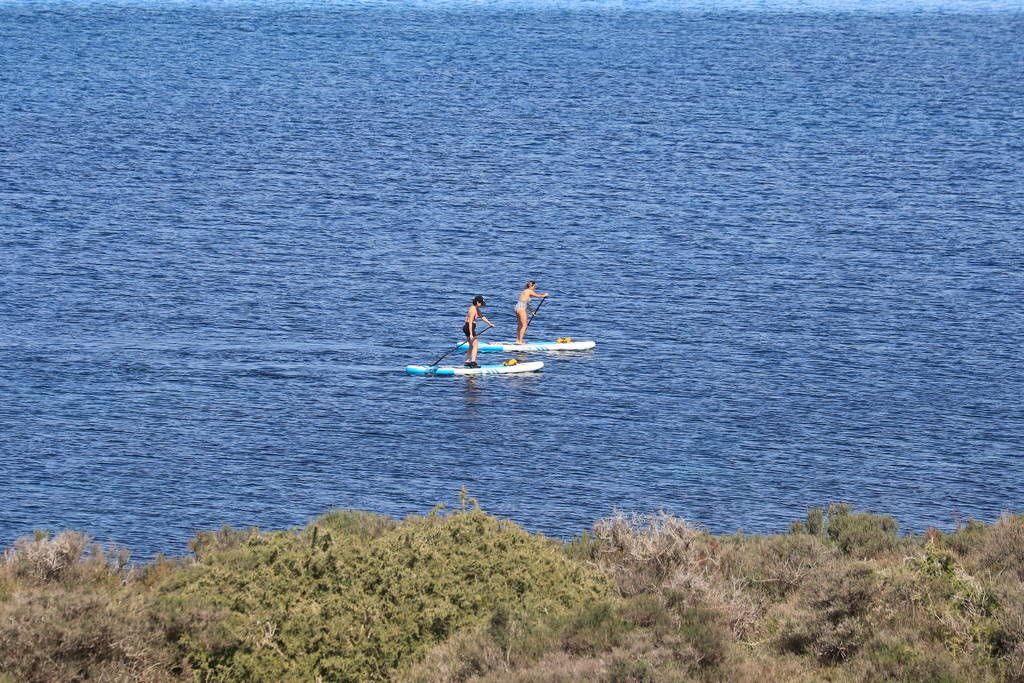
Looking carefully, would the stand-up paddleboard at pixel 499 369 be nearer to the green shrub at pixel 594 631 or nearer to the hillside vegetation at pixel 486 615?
the hillside vegetation at pixel 486 615

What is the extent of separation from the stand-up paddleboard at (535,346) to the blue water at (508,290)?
436mm

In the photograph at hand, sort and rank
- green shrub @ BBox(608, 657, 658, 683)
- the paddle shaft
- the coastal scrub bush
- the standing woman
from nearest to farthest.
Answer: green shrub @ BBox(608, 657, 658, 683)
the coastal scrub bush
the standing woman
the paddle shaft

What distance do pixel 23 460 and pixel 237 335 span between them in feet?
31.7

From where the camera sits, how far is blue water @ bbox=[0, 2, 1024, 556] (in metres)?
29.3

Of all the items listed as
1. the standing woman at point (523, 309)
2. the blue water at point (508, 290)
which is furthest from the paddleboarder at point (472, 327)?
the standing woman at point (523, 309)

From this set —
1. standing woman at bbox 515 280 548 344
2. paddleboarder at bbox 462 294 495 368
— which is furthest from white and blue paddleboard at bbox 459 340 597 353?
paddleboarder at bbox 462 294 495 368

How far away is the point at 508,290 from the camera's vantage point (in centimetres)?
4375

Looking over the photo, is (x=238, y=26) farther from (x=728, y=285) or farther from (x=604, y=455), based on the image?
(x=604, y=455)

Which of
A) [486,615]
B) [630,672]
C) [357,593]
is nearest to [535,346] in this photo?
[486,615]

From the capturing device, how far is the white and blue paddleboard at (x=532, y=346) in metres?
38.2

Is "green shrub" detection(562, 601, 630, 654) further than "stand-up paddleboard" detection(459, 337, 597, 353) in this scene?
No

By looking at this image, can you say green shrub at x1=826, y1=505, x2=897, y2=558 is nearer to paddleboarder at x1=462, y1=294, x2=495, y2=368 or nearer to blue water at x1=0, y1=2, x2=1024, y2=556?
blue water at x1=0, y1=2, x2=1024, y2=556

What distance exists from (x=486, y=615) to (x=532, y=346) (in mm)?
23150

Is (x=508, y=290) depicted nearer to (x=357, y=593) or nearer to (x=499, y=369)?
(x=499, y=369)
